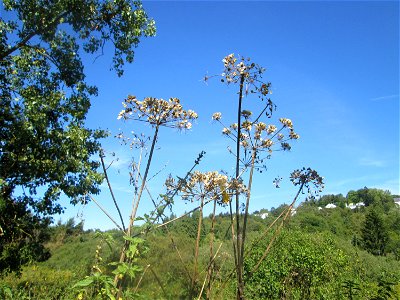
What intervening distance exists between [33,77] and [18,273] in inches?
266

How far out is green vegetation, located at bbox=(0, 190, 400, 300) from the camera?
9.02ft

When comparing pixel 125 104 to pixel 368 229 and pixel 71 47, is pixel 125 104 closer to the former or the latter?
pixel 71 47

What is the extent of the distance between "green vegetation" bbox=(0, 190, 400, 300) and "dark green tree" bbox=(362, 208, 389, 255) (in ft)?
159

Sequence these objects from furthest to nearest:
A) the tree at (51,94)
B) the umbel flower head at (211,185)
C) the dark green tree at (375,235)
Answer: the dark green tree at (375,235) → the tree at (51,94) → the umbel flower head at (211,185)

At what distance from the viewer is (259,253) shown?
1794 centimetres

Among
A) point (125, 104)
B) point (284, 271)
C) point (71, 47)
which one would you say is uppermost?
point (71, 47)

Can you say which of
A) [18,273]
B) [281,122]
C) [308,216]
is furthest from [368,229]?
[281,122]

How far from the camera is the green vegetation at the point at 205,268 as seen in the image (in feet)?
9.02

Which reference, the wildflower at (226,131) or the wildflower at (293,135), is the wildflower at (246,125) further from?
the wildflower at (293,135)

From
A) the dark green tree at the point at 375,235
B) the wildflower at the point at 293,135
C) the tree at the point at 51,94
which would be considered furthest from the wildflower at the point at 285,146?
the dark green tree at the point at 375,235

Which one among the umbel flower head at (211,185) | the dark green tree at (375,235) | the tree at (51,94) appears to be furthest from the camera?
the dark green tree at (375,235)

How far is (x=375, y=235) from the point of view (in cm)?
7275

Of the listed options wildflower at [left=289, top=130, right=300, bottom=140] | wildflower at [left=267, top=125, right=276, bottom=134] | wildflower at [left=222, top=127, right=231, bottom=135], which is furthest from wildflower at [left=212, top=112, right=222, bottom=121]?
wildflower at [left=289, top=130, right=300, bottom=140]

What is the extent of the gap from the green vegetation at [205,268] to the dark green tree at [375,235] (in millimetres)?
48476
